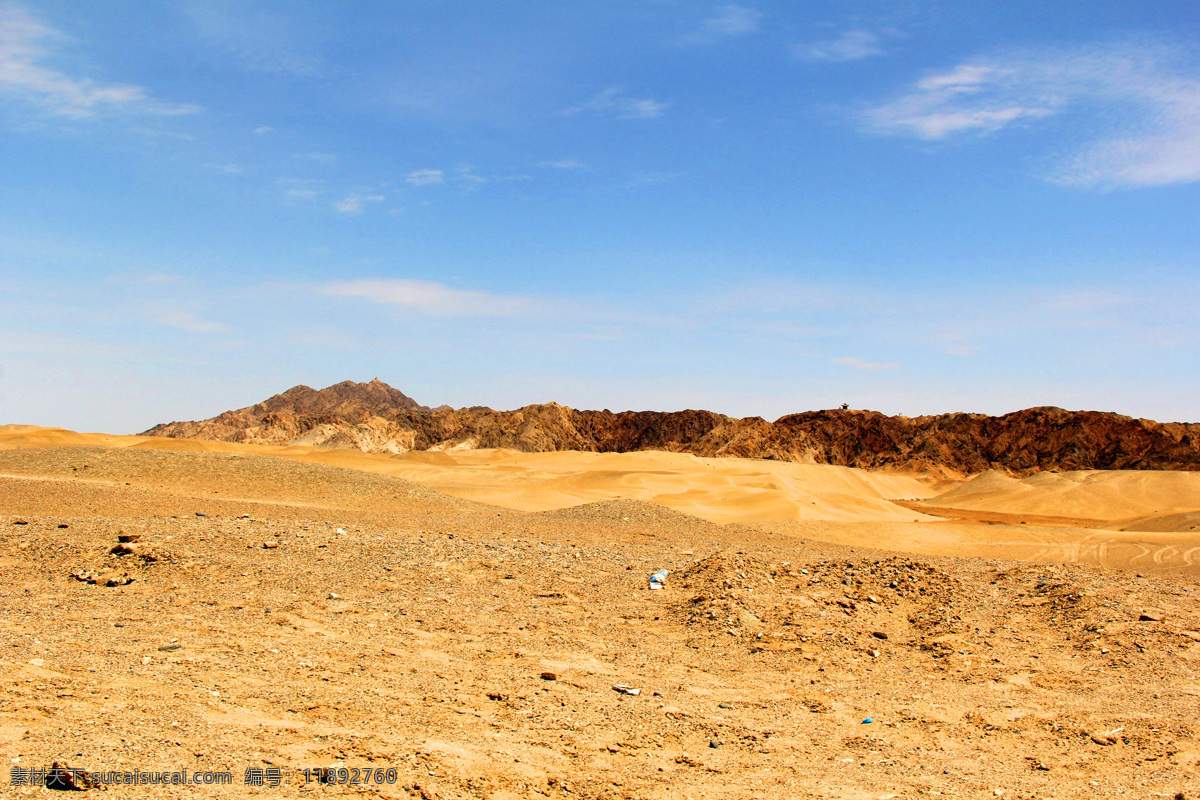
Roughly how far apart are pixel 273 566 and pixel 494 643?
449 cm

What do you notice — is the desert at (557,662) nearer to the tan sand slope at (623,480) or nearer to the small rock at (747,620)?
the small rock at (747,620)

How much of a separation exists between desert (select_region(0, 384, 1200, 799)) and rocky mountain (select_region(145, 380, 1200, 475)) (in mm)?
54318

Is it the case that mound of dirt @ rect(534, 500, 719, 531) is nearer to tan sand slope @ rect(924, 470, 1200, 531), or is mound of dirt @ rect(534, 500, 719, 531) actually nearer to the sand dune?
the sand dune

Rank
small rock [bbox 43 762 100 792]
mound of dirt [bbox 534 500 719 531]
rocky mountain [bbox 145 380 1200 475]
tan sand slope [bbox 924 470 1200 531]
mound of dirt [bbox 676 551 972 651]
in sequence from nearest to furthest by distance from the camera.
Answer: small rock [bbox 43 762 100 792] → mound of dirt [bbox 676 551 972 651] → mound of dirt [bbox 534 500 719 531] → tan sand slope [bbox 924 470 1200 531] → rocky mountain [bbox 145 380 1200 475]

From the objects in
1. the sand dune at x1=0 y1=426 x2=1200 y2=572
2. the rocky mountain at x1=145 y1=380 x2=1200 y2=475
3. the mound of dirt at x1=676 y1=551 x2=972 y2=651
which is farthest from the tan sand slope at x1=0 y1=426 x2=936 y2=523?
the rocky mountain at x1=145 y1=380 x2=1200 y2=475

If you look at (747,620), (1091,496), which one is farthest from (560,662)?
(1091,496)

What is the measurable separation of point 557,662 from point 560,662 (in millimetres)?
32

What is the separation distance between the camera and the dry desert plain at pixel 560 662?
212 inches

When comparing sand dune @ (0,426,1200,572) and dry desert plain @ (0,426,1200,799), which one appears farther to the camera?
sand dune @ (0,426,1200,572)

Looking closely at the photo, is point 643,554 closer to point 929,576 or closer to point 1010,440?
point 929,576

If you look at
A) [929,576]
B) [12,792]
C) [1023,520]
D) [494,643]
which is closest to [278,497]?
[494,643]

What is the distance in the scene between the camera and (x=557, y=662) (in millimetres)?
8180

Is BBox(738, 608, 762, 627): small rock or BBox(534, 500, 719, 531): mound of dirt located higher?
BBox(534, 500, 719, 531): mound of dirt

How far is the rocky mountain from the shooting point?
65.6 m
